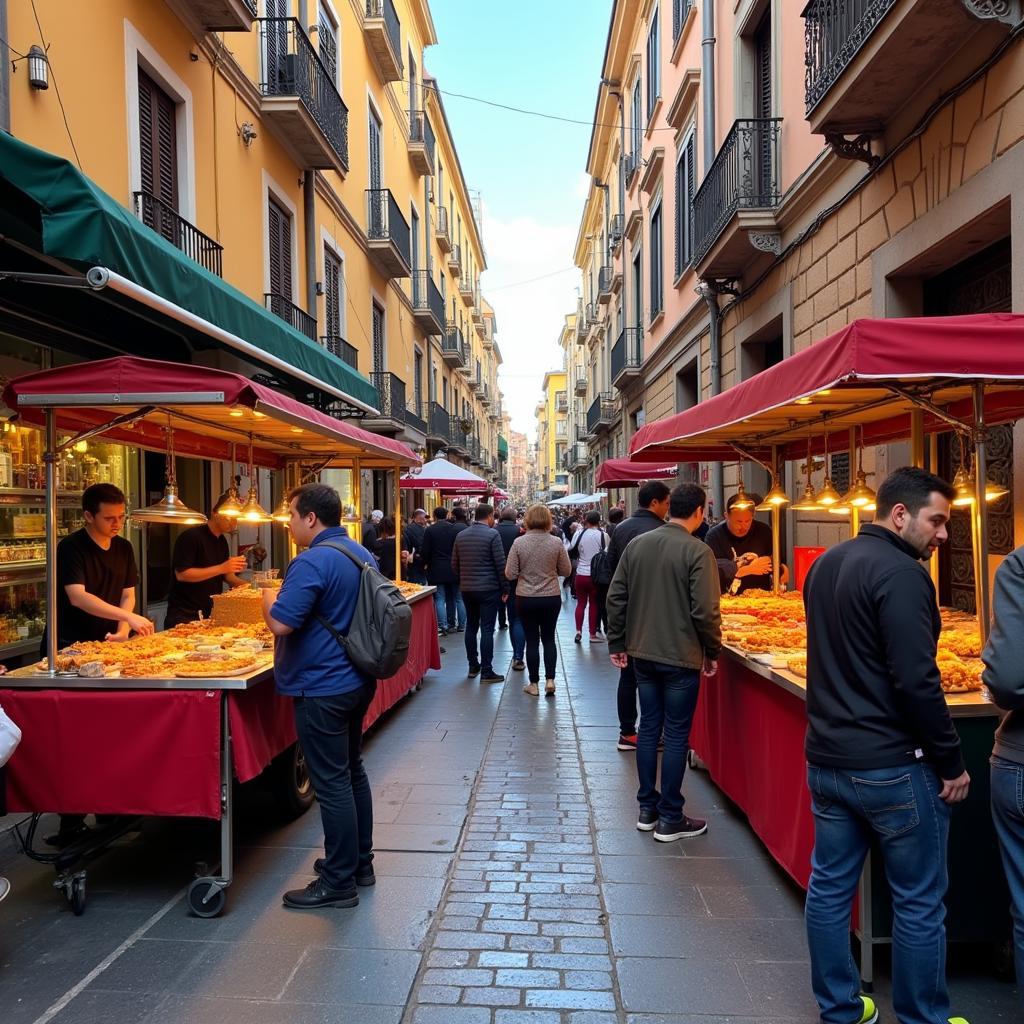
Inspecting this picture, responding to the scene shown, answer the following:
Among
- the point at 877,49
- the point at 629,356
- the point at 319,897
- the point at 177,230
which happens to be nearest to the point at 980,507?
the point at 319,897

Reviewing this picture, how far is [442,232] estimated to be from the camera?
3058cm

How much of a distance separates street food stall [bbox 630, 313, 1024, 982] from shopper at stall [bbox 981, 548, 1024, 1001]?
1.80 ft

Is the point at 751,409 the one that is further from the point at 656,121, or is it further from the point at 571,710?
the point at 656,121

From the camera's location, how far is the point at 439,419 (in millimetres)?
29703

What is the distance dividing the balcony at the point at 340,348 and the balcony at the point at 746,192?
7.36 metres

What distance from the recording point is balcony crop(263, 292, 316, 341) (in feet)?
40.2

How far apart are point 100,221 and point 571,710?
5887 millimetres

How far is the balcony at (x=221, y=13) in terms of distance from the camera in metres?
9.20

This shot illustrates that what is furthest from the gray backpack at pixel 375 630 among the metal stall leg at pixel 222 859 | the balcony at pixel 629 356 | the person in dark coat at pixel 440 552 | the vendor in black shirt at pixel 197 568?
the balcony at pixel 629 356

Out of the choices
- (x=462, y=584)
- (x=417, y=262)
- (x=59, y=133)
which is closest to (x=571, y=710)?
(x=462, y=584)

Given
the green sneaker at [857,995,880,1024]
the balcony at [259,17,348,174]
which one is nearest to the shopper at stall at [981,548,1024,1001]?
the green sneaker at [857,995,880,1024]

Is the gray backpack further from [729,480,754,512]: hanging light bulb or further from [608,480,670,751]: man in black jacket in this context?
[729,480,754,512]: hanging light bulb

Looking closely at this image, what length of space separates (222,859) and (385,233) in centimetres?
1732

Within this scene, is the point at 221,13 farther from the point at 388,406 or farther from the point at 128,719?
the point at 388,406
